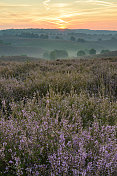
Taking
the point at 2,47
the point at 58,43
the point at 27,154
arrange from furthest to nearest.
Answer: the point at 58,43, the point at 2,47, the point at 27,154

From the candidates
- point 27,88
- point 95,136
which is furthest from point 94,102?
point 27,88

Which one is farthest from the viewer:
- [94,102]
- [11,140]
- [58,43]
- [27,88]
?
[58,43]

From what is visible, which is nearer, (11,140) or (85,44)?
(11,140)

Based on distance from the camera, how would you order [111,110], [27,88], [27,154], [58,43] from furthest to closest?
[58,43], [27,88], [111,110], [27,154]

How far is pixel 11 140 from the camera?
2012 millimetres

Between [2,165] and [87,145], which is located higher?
[87,145]

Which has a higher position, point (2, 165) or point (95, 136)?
point (95, 136)

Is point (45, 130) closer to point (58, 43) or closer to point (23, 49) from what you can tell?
point (23, 49)

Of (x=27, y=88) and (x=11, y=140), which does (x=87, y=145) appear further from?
(x=27, y=88)

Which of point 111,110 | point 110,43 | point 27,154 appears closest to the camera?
point 27,154

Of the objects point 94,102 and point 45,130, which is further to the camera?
point 94,102

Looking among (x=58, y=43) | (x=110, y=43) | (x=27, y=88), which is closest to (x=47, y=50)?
(x=58, y=43)

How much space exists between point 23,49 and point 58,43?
28.7 m

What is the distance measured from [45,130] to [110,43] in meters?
172
